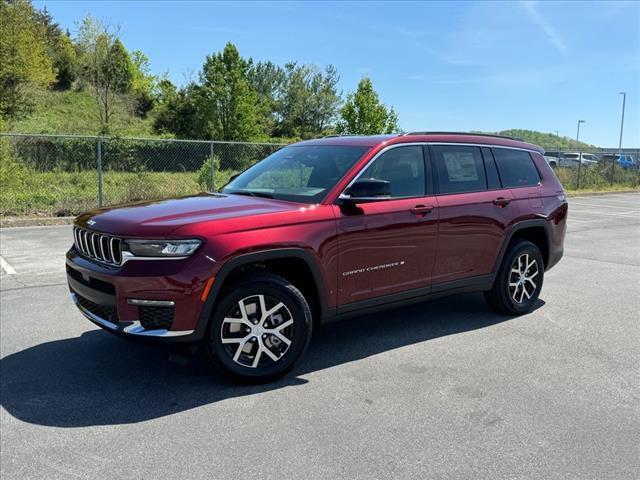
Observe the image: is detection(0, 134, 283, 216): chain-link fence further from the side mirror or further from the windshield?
the side mirror

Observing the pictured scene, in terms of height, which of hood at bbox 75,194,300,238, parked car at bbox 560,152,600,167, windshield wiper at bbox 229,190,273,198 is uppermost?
parked car at bbox 560,152,600,167

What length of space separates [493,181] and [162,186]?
12658 millimetres

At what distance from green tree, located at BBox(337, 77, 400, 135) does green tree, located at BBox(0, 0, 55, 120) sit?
21.1 meters

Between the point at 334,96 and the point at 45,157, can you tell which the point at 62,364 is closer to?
the point at 45,157

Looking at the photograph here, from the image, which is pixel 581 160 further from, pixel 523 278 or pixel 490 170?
pixel 490 170

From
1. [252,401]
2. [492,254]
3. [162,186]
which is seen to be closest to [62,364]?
[252,401]

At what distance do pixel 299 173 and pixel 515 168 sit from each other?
246 centimetres

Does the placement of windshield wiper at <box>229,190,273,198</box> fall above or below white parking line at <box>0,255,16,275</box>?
above

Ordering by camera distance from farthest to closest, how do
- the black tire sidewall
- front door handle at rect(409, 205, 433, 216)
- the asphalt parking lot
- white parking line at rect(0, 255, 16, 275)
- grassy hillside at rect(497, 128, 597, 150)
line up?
grassy hillside at rect(497, 128, 597, 150) < white parking line at rect(0, 255, 16, 275) < the black tire sidewall < front door handle at rect(409, 205, 433, 216) < the asphalt parking lot

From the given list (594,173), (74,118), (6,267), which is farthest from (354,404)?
(74,118)

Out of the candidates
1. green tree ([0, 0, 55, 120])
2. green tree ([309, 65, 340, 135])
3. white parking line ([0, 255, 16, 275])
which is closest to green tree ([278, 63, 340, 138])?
green tree ([309, 65, 340, 135])

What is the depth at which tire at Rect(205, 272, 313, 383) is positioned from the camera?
3.66 meters

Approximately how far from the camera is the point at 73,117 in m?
42.0

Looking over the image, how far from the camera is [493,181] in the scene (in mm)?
5383
